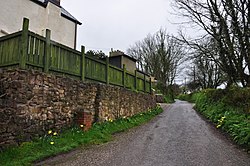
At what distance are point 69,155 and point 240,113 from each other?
761 cm

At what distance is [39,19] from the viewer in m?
15.3

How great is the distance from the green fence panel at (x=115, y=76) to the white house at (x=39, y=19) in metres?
6.17

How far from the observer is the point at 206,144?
758 cm

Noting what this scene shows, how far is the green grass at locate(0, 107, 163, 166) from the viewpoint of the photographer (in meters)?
5.52

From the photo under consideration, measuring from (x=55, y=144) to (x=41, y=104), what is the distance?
1308mm

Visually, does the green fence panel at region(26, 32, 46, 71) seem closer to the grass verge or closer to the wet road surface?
the wet road surface

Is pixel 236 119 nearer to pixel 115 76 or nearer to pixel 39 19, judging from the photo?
pixel 115 76

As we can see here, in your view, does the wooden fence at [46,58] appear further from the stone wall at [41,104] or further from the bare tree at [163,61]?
the bare tree at [163,61]

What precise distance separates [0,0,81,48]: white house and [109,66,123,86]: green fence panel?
617cm

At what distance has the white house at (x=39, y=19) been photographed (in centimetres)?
1304

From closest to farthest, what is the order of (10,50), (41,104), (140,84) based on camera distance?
(10,50), (41,104), (140,84)

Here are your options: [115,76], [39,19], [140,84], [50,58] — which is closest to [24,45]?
[50,58]

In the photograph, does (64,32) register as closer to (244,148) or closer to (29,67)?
(29,67)

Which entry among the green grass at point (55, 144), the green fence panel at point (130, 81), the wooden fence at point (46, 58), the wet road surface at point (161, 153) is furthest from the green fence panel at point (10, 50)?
the green fence panel at point (130, 81)
